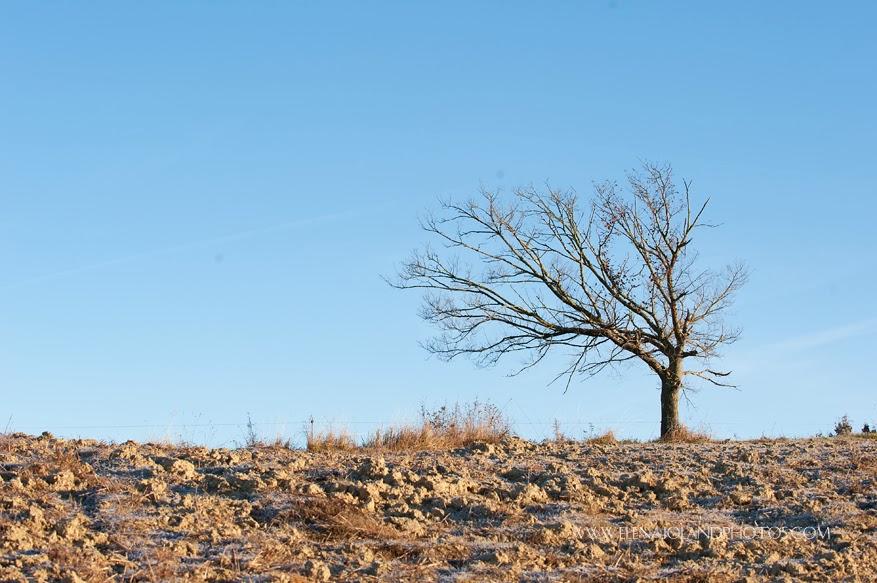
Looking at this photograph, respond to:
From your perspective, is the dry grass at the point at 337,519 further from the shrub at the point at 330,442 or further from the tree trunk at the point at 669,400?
the tree trunk at the point at 669,400

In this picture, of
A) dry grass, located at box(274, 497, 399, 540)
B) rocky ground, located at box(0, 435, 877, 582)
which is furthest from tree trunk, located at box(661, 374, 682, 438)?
dry grass, located at box(274, 497, 399, 540)

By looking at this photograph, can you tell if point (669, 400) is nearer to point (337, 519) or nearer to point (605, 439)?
point (605, 439)

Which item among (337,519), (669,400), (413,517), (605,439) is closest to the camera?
(337,519)

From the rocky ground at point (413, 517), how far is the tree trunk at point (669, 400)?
8065mm

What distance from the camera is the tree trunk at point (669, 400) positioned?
1939cm

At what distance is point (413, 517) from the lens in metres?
8.51

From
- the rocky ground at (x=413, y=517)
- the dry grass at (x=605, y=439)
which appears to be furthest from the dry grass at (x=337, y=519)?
the dry grass at (x=605, y=439)

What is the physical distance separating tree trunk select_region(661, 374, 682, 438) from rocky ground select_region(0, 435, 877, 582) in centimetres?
806

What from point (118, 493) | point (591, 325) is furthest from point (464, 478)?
point (591, 325)

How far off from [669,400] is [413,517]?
1205 cm

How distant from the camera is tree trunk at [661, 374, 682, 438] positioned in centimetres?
1939

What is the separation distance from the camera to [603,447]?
41.8 feet

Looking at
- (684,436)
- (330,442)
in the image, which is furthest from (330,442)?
(684,436)

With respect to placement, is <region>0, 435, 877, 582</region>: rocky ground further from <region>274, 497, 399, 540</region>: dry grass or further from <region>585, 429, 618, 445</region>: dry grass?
<region>585, 429, 618, 445</region>: dry grass
